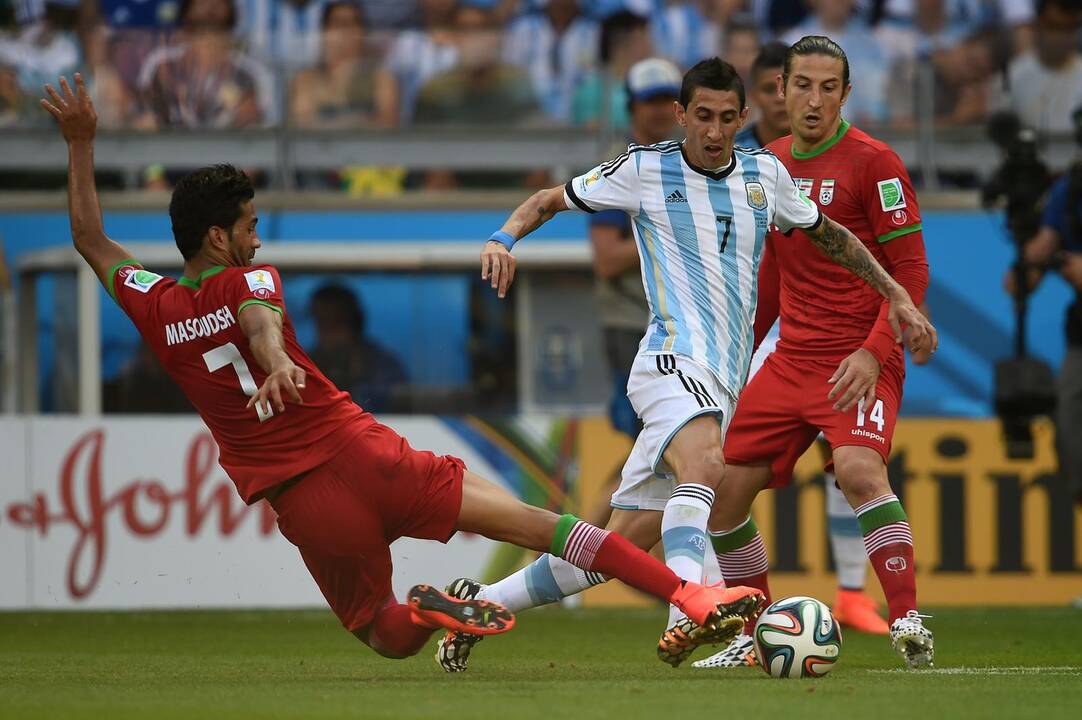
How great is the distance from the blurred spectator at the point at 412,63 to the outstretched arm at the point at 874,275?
7328 millimetres

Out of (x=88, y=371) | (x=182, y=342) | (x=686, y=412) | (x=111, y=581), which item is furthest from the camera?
(x=88, y=371)

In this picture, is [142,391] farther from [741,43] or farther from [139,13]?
[741,43]

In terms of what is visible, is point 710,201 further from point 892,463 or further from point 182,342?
point 892,463

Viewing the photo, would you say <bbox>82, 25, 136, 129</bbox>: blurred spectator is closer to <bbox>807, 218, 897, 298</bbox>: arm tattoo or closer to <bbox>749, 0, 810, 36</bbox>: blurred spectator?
<bbox>749, 0, 810, 36</bbox>: blurred spectator

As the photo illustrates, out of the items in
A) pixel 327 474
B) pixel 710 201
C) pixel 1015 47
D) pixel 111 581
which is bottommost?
pixel 111 581

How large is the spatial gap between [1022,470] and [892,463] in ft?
2.72

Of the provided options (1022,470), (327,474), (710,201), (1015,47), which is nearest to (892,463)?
(1022,470)

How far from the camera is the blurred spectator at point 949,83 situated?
1434 cm

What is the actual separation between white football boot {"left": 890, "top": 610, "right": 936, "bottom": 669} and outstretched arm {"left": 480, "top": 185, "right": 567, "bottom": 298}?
75.8 inches

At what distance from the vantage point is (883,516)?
7.14 metres

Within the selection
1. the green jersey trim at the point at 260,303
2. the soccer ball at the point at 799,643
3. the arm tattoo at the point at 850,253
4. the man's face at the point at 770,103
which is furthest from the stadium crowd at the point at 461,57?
the green jersey trim at the point at 260,303

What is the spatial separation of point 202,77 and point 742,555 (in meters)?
7.55

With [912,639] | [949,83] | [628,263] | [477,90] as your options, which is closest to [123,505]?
[628,263]

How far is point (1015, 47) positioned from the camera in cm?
1418
